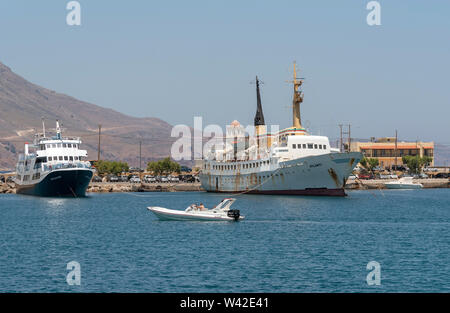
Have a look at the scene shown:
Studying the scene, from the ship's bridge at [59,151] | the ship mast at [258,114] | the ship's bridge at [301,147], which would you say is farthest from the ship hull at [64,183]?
the ship mast at [258,114]

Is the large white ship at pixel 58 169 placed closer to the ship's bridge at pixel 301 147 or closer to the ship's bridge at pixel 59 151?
the ship's bridge at pixel 59 151

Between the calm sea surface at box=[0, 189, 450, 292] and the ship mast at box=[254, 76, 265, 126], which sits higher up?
the ship mast at box=[254, 76, 265, 126]

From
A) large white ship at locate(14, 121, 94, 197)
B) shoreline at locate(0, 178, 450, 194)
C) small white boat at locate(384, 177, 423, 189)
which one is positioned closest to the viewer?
large white ship at locate(14, 121, 94, 197)

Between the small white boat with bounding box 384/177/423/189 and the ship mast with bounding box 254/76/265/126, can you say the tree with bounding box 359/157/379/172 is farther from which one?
the ship mast with bounding box 254/76/265/126

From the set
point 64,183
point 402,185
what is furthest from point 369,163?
point 64,183

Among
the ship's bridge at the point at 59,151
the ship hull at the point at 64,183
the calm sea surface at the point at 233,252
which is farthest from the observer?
the ship's bridge at the point at 59,151

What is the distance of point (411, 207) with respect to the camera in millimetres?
84188

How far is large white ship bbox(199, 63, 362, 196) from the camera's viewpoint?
96.0 metres

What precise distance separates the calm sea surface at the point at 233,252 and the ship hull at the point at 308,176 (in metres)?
21.1

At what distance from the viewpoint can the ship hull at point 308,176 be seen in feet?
311

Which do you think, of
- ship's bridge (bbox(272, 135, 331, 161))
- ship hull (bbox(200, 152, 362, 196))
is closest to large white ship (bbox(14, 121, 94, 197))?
ship hull (bbox(200, 152, 362, 196))

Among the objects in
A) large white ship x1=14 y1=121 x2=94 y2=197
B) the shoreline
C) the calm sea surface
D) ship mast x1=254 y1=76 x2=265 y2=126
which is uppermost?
ship mast x1=254 y1=76 x2=265 y2=126

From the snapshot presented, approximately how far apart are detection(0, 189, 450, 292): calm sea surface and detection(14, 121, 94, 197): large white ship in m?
33.1

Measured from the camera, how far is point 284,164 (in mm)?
101000
